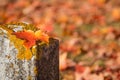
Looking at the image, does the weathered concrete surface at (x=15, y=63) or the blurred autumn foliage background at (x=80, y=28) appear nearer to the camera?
the weathered concrete surface at (x=15, y=63)

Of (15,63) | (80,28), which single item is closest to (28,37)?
(15,63)

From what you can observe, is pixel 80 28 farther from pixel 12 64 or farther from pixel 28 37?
pixel 12 64

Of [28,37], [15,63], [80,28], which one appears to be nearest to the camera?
[15,63]

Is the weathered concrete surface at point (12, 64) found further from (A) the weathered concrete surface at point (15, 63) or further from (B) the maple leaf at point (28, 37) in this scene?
(B) the maple leaf at point (28, 37)

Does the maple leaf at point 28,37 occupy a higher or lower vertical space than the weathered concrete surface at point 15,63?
higher

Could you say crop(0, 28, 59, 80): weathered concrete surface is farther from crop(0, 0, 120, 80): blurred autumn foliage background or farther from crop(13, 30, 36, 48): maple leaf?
crop(0, 0, 120, 80): blurred autumn foliage background

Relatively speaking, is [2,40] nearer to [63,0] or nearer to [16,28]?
[16,28]

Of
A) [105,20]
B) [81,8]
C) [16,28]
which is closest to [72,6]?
[81,8]

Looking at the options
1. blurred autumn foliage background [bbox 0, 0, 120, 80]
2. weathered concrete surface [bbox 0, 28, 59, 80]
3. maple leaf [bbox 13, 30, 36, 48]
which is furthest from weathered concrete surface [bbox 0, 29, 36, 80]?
blurred autumn foliage background [bbox 0, 0, 120, 80]

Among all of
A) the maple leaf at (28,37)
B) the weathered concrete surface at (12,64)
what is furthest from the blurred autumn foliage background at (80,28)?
the weathered concrete surface at (12,64)
